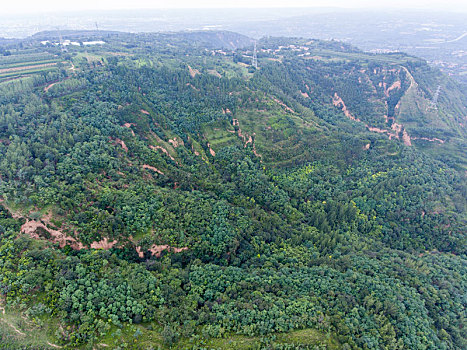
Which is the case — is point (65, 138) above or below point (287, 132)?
above

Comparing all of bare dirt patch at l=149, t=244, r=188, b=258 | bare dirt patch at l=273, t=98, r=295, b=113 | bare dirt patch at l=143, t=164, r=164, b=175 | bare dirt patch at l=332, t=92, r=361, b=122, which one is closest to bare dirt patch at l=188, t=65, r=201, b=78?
bare dirt patch at l=273, t=98, r=295, b=113

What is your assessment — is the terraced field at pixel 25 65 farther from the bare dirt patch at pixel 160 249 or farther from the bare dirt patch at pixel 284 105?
the bare dirt patch at pixel 284 105

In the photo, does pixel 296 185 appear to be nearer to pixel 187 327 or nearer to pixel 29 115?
pixel 187 327

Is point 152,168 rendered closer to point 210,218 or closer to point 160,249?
point 210,218

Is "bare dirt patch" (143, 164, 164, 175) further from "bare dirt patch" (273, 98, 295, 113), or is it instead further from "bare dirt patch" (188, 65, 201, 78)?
"bare dirt patch" (273, 98, 295, 113)

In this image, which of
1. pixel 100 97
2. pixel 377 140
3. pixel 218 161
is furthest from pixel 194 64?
pixel 377 140

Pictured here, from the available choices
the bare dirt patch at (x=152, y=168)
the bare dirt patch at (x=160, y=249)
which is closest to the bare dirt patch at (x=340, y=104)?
the bare dirt patch at (x=152, y=168)

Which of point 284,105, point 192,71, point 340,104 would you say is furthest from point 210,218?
point 340,104

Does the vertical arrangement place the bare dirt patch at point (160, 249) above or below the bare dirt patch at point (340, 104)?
below

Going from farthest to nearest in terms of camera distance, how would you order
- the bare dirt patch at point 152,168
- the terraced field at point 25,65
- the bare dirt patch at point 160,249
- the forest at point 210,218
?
the terraced field at point 25,65, the bare dirt patch at point 152,168, the bare dirt patch at point 160,249, the forest at point 210,218
